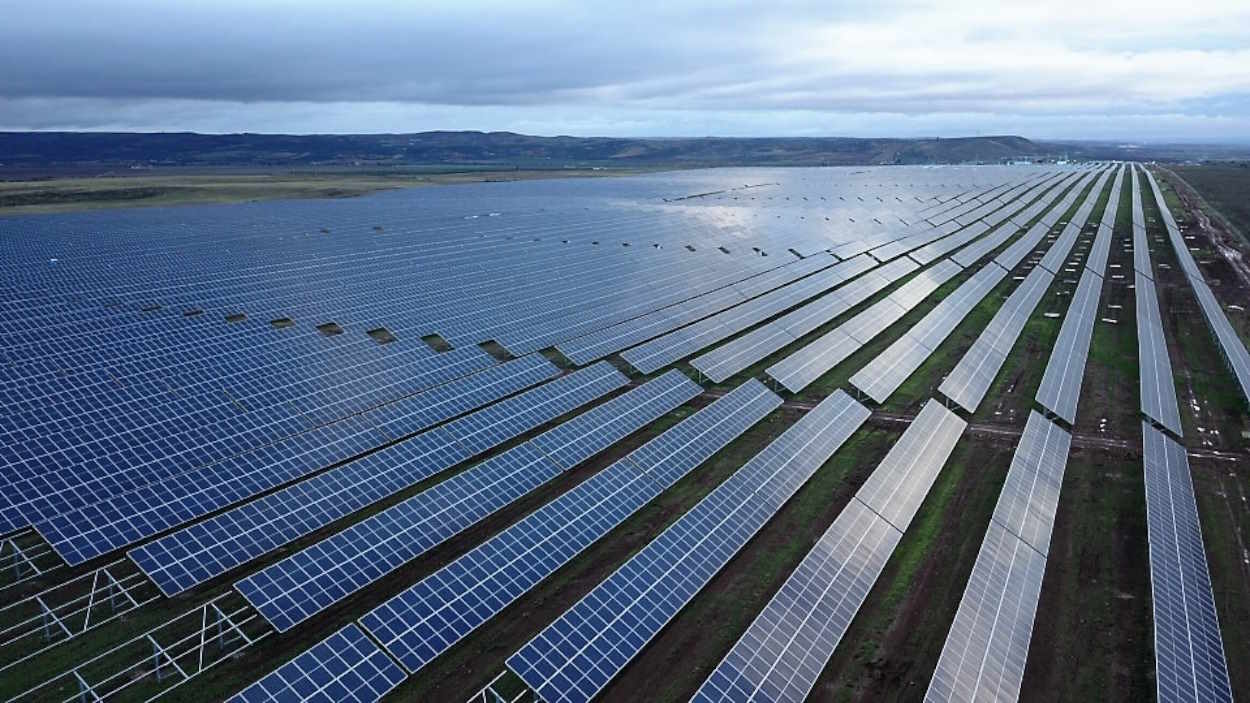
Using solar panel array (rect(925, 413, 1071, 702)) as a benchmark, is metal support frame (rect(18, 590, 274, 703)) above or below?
below

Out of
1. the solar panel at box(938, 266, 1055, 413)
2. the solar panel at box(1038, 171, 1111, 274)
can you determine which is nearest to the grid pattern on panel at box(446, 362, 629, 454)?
the solar panel at box(938, 266, 1055, 413)

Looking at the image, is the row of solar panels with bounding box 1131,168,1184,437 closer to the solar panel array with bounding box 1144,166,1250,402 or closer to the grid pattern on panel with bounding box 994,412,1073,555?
the solar panel array with bounding box 1144,166,1250,402

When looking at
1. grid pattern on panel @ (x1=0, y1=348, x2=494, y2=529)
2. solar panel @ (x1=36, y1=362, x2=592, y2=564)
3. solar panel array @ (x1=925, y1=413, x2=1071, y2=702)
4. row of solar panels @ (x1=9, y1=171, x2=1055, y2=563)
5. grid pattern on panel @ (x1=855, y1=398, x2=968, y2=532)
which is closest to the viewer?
solar panel array @ (x1=925, y1=413, x2=1071, y2=702)

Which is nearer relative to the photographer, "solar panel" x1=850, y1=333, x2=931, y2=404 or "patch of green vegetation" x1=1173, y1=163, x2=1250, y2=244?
"solar panel" x1=850, y1=333, x2=931, y2=404

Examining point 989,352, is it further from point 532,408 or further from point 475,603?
point 475,603

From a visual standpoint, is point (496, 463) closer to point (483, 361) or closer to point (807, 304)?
point (483, 361)

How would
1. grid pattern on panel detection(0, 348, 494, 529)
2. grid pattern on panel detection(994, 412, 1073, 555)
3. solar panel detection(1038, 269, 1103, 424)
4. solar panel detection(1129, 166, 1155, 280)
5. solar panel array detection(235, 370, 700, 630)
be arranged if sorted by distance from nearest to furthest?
solar panel array detection(235, 370, 700, 630), grid pattern on panel detection(0, 348, 494, 529), grid pattern on panel detection(994, 412, 1073, 555), solar panel detection(1038, 269, 1103, 424), solar panel detection(1129, 166, 1155, 280)

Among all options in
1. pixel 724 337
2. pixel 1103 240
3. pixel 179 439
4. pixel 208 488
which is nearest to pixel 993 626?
pixel 208 488
